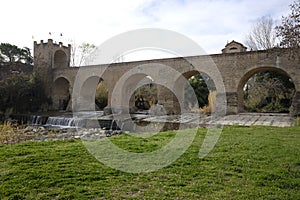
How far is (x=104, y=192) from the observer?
2605 millimetres

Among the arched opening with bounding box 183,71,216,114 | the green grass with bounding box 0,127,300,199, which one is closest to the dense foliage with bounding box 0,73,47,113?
the arched opening with bounding box 183,71,216,114

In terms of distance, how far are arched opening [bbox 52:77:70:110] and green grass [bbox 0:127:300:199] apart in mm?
16619

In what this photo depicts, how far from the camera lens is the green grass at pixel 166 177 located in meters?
2.56

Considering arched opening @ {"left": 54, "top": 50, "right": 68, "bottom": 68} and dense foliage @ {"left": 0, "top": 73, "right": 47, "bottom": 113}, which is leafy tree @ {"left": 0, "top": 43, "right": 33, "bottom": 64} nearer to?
arched opening @ {"left": 54, "top": 50, "right": 68, "bottom": 68}

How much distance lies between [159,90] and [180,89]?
1489 mm

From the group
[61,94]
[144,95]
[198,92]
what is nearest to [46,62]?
[61,94]

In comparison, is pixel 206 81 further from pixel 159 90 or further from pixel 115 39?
pixel 115 39

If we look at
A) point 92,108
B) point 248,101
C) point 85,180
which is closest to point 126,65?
point 92,108

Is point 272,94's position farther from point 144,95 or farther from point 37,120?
point 37,120

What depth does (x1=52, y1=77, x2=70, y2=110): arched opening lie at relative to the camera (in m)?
20.1

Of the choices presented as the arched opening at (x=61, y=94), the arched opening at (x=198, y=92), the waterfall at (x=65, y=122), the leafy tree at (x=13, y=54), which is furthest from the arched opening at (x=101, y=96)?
the leafy tree at (x=13, y=54)

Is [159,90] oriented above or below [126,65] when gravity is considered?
below

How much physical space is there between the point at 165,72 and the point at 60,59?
12.0m

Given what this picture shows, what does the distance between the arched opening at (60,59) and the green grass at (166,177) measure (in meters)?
18.1
